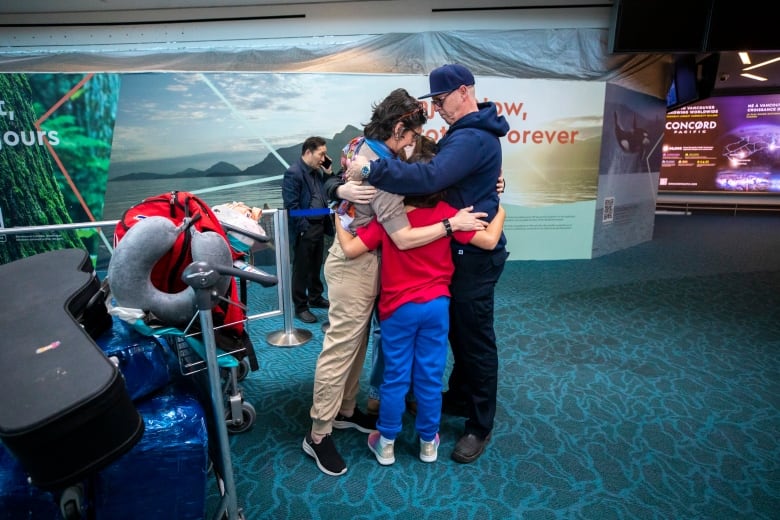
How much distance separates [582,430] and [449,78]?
1767 mm

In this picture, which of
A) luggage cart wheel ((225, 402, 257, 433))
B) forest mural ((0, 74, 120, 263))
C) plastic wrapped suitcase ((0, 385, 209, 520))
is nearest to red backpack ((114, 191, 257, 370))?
plastic wrapped suitcase ((0, 385, 209, 520))

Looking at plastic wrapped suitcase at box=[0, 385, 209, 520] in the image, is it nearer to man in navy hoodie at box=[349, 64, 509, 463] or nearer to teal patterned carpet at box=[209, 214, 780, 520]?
teal patterned carpet at box=[209, 214, 780, 520]

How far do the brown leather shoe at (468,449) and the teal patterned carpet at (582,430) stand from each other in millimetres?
34

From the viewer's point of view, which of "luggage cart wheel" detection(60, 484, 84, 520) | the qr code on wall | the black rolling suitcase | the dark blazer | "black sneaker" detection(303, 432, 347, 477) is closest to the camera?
the black rolling suitcase

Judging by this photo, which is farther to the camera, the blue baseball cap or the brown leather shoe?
the brown leather shoe

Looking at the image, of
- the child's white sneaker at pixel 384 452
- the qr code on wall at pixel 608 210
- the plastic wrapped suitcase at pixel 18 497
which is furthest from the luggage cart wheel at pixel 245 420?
the qr code on wall at pixel 608 210

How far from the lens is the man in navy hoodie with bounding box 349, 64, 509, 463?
5.16 ft

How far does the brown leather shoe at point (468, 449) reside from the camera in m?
1.98

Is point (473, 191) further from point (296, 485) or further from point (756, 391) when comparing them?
point (756, 391)

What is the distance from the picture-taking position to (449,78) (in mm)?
1689

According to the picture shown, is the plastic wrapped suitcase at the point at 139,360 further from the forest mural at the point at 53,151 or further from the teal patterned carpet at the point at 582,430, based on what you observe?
the forest mural at the point at 53,151

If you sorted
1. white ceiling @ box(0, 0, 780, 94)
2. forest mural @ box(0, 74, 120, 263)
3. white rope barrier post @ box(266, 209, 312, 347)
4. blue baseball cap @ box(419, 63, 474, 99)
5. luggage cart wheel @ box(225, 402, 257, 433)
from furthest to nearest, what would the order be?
white ceiling @ box(0, 0, 780, 94) < forest mural @ box(0, 74, 120, 263) < white rope barrier post @ box(266, 209, 312, 347) < luggage cart wheel @ box(225, 402, 257, 433) < blue baseball cap @ box(419, 63, 474, 99)

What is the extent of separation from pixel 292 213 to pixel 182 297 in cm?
214

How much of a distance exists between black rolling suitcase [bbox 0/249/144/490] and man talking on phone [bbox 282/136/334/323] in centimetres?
262
